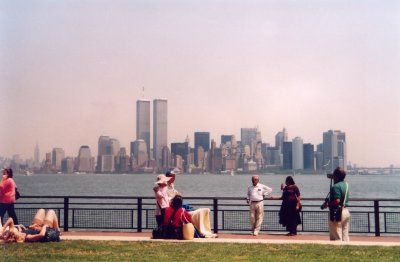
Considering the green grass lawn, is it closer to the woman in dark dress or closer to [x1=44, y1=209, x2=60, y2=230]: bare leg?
[x1=44, y1=209, x2=60, y2=230]: bare leg

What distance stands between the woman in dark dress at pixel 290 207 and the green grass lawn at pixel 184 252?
2880 mm

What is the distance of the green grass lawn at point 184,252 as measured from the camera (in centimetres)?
1120

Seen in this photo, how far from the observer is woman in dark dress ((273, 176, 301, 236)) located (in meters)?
16.0

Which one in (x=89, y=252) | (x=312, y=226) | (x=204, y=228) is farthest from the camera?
(x=312, y=226)

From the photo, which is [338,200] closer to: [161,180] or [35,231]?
[161,180]

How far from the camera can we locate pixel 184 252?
12.0 m

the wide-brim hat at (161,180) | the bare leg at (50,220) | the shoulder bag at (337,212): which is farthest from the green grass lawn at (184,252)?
the wide-brim hat at (161,180)

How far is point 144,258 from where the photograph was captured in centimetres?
1123

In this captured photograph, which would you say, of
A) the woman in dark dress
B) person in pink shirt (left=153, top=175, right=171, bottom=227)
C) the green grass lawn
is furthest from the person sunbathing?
the woman in dark dress

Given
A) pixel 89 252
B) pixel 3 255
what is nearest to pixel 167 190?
pixel 89 252

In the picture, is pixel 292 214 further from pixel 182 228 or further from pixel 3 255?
pixel 3 255

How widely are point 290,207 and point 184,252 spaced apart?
16.0ft

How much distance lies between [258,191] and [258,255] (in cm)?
451

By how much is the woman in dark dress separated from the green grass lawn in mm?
2880
